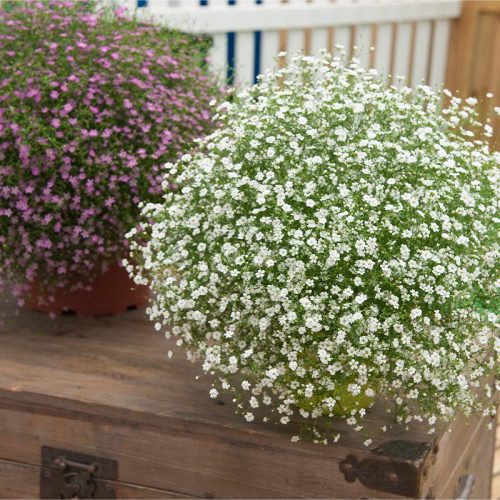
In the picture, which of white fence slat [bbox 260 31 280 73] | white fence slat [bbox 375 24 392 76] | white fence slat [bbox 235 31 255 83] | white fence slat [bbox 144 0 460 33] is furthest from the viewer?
white fence slat [bbox 375 24 392 76]

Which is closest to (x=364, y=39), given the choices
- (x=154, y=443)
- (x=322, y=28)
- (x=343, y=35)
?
(x=343, y=35)

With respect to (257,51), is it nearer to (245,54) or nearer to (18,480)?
(245,54)

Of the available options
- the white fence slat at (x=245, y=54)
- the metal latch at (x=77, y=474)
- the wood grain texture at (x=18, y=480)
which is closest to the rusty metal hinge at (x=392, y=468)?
the metal latch at (x=77, y=474)

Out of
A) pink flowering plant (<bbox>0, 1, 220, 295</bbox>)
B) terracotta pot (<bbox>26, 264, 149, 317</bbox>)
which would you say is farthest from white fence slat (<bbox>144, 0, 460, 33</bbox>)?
terracotta pot (<bbox>26, 264, 149, 317</bbox>)

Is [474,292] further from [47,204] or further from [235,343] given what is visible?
[47,204]

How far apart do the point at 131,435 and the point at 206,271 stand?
371mm

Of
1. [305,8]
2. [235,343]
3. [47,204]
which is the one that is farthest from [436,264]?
[305,8]

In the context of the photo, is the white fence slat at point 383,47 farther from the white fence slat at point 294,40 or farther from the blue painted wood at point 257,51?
the blue painted wood at point 257,51

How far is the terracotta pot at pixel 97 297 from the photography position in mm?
Result: 2059

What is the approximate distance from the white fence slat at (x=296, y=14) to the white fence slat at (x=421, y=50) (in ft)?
0.22

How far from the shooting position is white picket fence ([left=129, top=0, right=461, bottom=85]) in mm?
3675

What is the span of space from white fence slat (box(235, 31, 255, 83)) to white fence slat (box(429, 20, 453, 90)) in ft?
4.57

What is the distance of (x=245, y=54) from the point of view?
386cm

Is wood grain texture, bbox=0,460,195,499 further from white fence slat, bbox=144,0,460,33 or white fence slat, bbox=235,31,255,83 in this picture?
white fence slat, bbox=235,31,255,83
